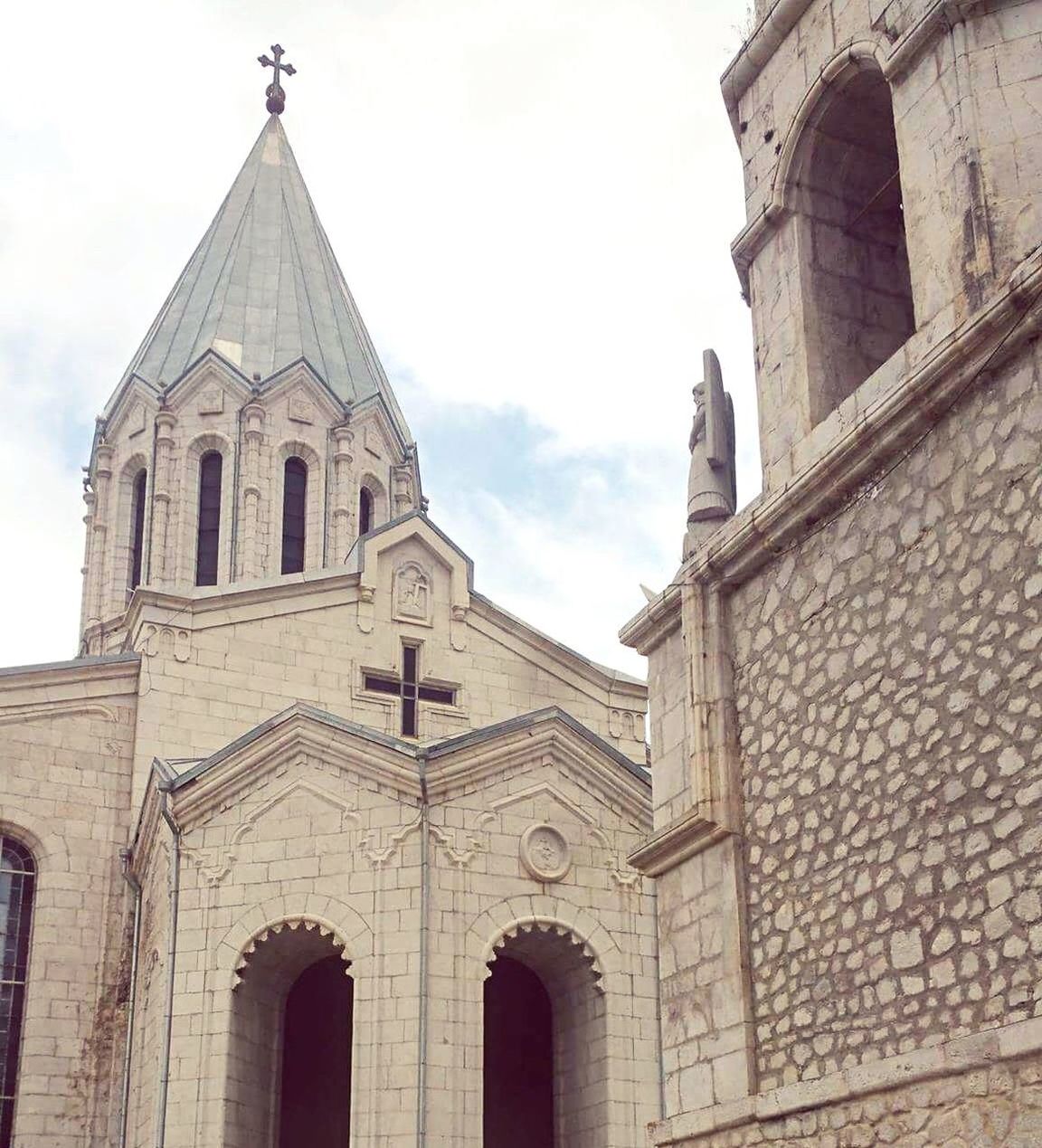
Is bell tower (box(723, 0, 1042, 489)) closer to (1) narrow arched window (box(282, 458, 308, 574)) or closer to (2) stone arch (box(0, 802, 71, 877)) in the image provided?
(2) stone arch (box(0, 802, 71, 877))

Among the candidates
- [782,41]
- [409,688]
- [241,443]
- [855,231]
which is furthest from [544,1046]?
[241,443]

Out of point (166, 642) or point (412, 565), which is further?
point (412, 565)

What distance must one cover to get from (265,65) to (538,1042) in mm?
29357

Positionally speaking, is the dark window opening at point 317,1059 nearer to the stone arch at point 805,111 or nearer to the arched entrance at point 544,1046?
the arched entrance at point 544,1046

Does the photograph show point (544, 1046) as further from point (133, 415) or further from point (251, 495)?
point (133, 415)

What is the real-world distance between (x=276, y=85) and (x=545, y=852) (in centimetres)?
2831

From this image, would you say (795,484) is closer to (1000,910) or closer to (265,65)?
(1000,910)

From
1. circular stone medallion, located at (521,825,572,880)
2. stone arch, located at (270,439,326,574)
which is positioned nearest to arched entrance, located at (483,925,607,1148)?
circular stone medallion, located at (521,825,572,880)

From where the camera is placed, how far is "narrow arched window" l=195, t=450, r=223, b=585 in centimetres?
2891

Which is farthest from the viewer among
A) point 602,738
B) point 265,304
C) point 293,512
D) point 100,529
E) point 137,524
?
point 265,304

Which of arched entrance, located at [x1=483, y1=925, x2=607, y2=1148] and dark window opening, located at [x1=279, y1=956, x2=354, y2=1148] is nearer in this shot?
arched entrance, located at [x1=483, y1=925, x2=607, y2=1148]

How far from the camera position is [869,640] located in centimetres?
857

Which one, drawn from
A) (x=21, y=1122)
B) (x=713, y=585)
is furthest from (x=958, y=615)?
(x=21, y=1122)

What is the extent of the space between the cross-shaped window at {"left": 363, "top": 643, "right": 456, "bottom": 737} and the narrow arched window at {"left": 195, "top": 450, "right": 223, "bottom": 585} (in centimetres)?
637
